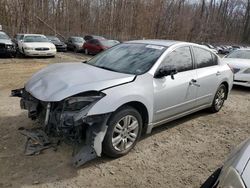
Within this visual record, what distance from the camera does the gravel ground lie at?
3.39 m

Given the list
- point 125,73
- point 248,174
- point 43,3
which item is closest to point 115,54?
point 125,73

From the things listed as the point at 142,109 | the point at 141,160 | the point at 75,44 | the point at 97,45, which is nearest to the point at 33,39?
the point at 97,45

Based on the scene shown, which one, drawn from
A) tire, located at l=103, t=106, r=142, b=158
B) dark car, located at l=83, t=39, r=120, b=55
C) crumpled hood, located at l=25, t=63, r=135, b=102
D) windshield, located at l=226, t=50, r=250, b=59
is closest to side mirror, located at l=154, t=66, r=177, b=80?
crumpled hood, located at l=25, t=63, r=135, b=102

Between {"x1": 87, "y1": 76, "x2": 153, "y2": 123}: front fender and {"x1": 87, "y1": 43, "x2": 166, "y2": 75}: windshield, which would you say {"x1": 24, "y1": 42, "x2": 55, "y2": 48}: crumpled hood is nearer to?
{"x1": 87, "y1": 43, "x2": 166, "y2": 75}: windshield

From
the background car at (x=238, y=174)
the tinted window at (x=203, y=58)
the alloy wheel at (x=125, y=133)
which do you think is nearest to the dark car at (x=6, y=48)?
the tinted window at (x=203, y=58)

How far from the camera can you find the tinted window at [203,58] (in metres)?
5.32

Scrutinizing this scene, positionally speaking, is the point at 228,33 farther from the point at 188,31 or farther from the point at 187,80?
the point at 187,80

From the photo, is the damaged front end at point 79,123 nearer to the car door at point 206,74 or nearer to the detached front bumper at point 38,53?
the car door at point 206,74

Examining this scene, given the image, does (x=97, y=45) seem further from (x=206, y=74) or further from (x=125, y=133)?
(x=125, y=133)

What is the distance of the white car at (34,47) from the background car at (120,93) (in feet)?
39.7

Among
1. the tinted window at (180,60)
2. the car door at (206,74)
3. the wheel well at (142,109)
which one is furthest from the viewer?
the car door at (206,74)

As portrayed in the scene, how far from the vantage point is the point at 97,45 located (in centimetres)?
2134

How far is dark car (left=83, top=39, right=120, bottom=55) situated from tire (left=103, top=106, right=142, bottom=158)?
17.0 metres

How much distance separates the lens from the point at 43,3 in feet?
104
